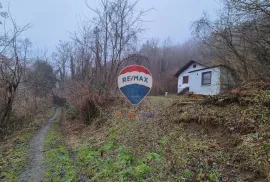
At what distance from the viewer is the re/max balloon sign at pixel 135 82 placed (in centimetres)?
349

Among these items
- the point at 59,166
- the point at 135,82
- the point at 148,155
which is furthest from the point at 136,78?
the point at 59,166

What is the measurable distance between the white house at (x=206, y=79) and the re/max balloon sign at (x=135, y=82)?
4.74m

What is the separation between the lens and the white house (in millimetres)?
7344

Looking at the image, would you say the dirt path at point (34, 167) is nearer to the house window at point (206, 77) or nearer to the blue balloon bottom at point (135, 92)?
the blue balloon bottom at point (135, 92)

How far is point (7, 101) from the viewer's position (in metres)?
9.27

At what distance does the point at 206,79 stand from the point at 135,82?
41.7ft

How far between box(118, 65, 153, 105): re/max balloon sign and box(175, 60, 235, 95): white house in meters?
4.74

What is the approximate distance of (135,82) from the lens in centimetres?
349

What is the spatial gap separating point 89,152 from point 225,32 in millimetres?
7000

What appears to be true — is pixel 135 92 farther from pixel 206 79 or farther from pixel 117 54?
pixel 206 79

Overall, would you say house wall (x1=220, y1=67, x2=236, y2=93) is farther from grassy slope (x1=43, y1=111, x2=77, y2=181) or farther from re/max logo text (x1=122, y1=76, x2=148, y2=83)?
grassy slope (x1=43, y1=111, x2=77, y2=181)

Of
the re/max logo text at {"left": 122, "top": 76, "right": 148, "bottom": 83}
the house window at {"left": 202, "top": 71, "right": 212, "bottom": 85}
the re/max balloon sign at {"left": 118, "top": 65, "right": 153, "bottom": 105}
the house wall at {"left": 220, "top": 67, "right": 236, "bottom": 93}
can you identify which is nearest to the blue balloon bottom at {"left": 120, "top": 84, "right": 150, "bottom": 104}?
the re/max balloon sign at {"left": 118, "top": 65, "right": 153, "bottom": 105}

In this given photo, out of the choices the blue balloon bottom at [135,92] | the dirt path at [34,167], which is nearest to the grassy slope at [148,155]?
the dirt path at [34,167]

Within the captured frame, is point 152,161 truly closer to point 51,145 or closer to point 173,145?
point 173,145
